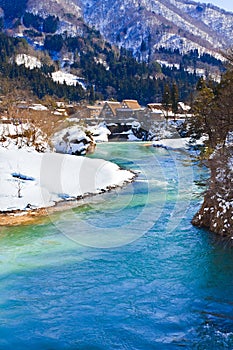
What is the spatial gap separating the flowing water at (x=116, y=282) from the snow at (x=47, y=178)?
2.59 m

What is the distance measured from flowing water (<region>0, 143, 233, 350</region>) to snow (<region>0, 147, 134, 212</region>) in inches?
102

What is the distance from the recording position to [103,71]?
10106 centimetres

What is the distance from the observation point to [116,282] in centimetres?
908

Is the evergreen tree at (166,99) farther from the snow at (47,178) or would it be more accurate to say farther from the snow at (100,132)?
the snow at (47,178)

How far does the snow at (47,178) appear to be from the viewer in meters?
16.5

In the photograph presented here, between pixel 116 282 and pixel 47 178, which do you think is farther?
pixel 47 178

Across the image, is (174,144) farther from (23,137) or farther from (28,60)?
(28,60)

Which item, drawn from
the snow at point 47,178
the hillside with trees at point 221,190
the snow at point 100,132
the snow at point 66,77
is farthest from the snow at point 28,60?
the hillside with trees at point 221,190

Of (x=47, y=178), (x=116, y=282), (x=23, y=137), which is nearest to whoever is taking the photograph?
(x=116, y=282)

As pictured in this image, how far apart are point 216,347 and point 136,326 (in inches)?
60.4

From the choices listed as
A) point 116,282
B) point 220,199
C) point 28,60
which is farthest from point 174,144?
point 28,60

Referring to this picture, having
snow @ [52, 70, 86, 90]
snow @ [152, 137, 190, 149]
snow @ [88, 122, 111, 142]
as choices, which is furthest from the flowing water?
snow @ [52, 70, 86, 90]

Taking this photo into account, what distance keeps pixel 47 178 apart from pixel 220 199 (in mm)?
9892

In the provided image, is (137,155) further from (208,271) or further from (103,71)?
(103,71)
